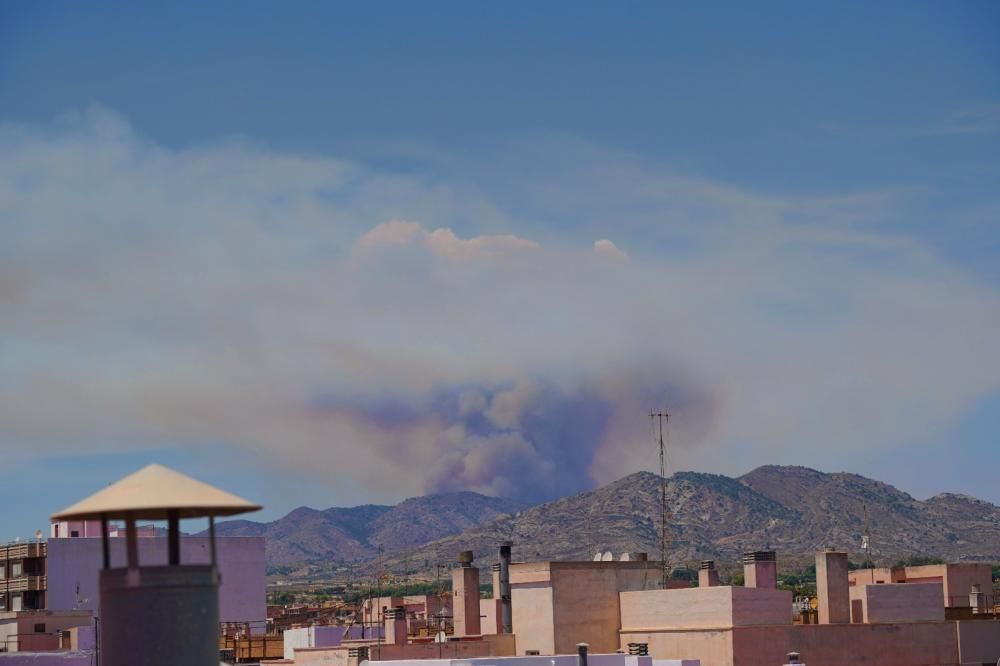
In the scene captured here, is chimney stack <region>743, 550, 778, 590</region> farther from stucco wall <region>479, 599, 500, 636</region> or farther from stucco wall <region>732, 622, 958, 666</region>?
stucco wall <region>479, 599, 500, 636</region>

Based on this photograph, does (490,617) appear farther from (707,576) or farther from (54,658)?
(54,658)

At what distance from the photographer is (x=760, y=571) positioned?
77.8m

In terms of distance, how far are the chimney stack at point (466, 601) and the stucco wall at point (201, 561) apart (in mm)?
20969

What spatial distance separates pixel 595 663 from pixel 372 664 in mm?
8383

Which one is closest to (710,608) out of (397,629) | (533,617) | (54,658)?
(533,617)

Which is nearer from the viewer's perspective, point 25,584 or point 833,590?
point 833,590

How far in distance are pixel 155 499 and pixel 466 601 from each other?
6008cm

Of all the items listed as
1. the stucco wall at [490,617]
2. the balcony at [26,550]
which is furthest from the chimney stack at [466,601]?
the balcony at [26,550]

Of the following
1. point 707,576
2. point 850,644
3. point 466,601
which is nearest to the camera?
point 850,644

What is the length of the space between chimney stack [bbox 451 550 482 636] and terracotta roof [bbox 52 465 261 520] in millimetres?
58569

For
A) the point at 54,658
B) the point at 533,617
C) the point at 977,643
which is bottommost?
the point at 977,643

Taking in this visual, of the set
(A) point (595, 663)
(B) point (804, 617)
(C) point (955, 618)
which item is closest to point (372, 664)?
(A) point (595, 663)

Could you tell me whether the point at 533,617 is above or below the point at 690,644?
above

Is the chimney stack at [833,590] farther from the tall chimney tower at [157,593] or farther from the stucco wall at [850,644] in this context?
the tall chimney tower at [157,593]
